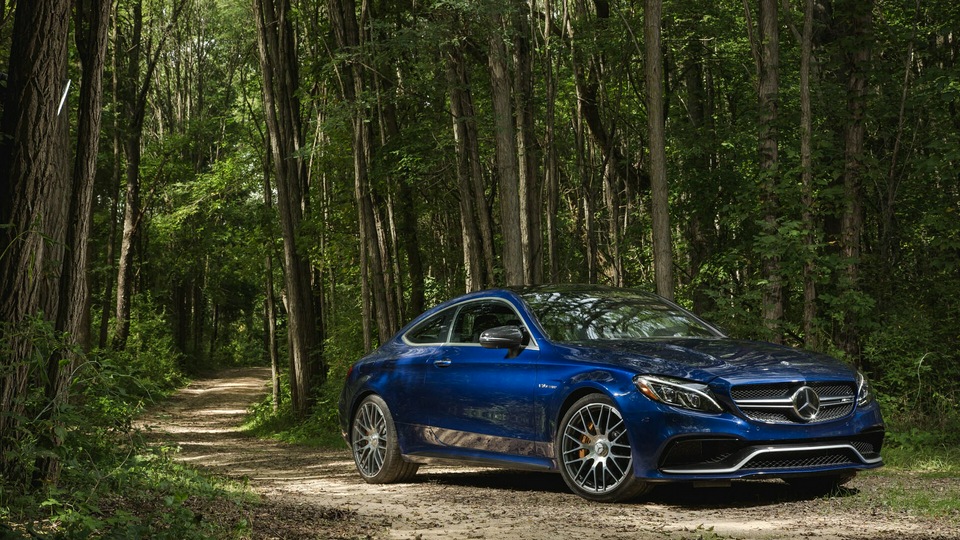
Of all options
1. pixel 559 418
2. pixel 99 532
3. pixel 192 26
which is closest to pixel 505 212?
pixel 559 418

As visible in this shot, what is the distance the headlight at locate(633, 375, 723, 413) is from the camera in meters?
7.27

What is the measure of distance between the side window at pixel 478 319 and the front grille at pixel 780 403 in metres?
2.30

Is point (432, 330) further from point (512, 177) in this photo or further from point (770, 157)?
point (770, 157)

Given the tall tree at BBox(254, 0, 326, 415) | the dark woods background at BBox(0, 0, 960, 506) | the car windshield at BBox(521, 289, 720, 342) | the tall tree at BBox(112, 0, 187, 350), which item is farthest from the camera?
the tall tree at BBox(112, 0, 187, 350)

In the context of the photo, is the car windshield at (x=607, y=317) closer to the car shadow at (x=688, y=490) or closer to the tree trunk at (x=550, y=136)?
the car shadow at (x=688, y=490)

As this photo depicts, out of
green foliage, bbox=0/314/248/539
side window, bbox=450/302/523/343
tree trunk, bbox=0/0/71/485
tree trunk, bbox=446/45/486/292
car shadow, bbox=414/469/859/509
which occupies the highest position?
tree trunk, bbox=446/45/486/292

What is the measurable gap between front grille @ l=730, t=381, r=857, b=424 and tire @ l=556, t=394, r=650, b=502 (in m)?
0.87

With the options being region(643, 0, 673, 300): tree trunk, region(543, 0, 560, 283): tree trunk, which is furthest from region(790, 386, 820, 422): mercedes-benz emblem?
region(543, 0, 560, 283): tree trunk

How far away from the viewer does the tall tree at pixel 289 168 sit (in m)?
21.2

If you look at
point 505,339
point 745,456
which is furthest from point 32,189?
point 745,456

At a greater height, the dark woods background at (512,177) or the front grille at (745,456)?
the dark woods background at (512,177)

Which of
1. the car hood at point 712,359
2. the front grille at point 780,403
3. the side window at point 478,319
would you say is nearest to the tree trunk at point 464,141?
the side window at point 478,319

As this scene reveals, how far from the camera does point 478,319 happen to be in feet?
31.1

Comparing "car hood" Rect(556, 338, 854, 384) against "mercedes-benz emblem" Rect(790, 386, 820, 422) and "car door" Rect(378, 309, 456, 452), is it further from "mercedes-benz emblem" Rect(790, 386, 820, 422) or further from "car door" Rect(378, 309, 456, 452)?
"car door" Rect(378, 309, 456, 452)
